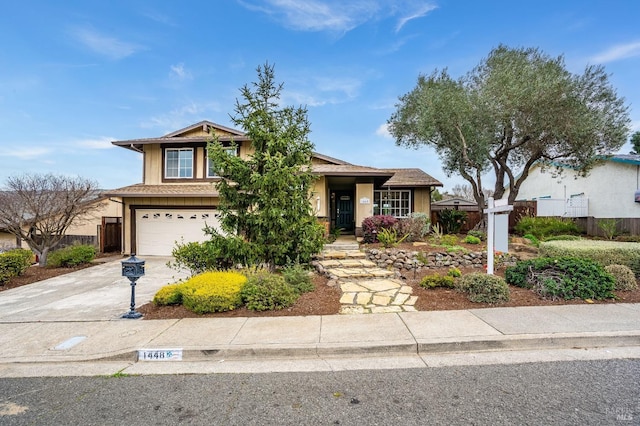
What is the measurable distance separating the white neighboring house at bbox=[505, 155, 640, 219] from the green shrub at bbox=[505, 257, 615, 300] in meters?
10.8

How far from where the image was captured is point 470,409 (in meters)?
2.67

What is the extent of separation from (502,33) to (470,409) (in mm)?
14947

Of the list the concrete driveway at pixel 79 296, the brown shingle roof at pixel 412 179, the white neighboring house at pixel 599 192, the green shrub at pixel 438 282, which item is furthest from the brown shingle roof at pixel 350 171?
the white neighboring house at pixel 599 192

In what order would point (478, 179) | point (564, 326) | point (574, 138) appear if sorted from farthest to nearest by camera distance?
point (478, 179)
point (574, 138)
point (564, 326)

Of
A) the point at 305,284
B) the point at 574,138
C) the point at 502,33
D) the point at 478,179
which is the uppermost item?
the point at 502,33

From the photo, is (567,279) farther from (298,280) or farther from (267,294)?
(267,294)

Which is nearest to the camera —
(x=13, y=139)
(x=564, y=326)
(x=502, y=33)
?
(x=564, y=326)

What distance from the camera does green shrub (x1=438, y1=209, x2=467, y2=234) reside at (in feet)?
50.4

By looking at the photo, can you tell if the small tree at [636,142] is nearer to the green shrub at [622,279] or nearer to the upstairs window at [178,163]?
the green shrub at [622,279]

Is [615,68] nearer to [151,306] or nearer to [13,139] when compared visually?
[151,306]

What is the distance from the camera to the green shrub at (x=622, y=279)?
6.17 metres

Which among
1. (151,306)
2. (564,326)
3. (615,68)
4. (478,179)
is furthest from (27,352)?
(615,68)

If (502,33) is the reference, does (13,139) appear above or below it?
below

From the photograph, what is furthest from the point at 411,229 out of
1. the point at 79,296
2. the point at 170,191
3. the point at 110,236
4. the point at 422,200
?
the point at 110,236
